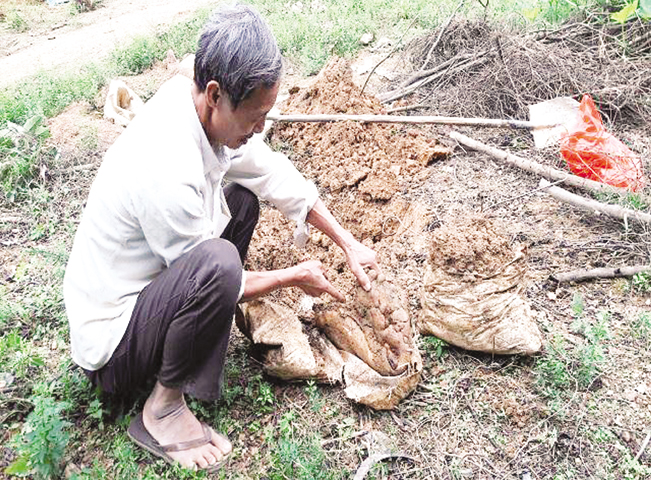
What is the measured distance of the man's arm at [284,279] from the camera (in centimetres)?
209

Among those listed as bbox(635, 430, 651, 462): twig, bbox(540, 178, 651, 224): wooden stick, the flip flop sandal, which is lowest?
bbox(540, 178, 651, 224): wooden stick

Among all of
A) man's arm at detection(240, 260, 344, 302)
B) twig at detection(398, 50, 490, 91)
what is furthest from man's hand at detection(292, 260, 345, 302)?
twig at detection(398, 50, 490, 91)

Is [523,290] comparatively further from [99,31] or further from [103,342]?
[99,31]

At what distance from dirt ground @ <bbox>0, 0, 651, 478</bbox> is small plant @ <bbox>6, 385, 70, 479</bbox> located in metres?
0.64

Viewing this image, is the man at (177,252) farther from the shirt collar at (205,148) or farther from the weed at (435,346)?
the weed at (435,346)

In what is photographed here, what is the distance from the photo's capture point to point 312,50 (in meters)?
5.53

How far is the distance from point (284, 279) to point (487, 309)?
785mm

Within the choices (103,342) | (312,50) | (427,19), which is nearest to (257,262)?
(103,342)

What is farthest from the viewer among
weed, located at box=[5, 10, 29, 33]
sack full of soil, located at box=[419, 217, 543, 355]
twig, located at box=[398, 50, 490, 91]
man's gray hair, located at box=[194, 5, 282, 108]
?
weed, located at box=[5, 10, 29, 33]

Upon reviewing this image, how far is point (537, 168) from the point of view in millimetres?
3420

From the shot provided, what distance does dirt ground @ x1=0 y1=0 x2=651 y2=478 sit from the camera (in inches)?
84.7

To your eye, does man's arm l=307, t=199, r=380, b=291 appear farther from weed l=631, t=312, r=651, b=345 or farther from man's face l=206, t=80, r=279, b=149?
weed l=631, t=312, r=651, b=345

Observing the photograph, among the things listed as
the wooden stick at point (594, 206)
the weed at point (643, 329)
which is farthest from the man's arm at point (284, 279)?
the wooden stick at point (594, 206)

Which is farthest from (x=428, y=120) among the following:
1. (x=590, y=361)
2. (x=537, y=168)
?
(x=590, y=361)
